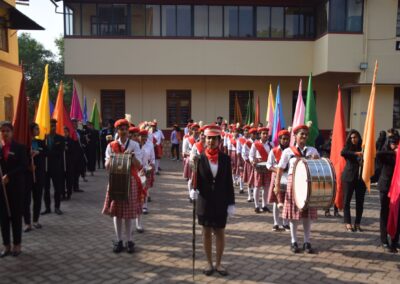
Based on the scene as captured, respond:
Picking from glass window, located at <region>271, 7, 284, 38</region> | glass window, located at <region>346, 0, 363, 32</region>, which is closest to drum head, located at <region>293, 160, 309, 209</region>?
glass window, located at <region>346, 0, 363, 32</region>

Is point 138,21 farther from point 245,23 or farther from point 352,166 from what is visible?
point 352,166

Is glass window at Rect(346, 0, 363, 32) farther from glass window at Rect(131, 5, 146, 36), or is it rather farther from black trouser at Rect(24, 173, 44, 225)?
black trouser at Rect(24, 173, 44, 225)

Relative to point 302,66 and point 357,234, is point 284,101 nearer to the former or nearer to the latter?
point 302,66

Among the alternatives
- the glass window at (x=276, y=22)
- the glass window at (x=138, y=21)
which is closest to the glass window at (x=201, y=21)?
the glass window at (x=138, y=21)

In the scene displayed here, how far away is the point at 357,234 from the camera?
24.7 ft

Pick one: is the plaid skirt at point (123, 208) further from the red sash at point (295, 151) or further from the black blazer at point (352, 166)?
the black blazer at point (352, 166)

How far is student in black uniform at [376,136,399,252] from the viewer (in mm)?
6422

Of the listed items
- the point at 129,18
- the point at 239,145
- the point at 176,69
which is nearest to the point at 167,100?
the point at 176,69

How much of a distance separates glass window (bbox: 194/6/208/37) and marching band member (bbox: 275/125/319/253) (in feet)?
52.9

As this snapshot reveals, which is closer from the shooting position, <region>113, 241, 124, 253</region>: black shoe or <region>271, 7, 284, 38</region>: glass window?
<region>113, 241, 124, 253</region>: black shoe

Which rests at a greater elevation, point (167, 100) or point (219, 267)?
point (167, 100)

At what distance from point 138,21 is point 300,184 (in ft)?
58.1

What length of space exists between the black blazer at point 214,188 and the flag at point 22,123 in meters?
3.53

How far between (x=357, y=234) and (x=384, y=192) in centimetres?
143
